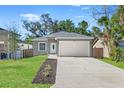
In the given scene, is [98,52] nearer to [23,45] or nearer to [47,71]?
[23,45]

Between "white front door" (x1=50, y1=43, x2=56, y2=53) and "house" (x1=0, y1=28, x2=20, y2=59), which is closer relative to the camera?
"white front door" (x1=50, y1=43, x2=56, y2=53)

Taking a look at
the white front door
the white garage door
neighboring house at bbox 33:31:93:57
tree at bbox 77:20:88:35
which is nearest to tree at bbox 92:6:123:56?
neighboring house at bbox 33:31:93:57

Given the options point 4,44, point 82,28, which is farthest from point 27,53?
point 82,28

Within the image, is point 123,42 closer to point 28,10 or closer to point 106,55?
point 106,55

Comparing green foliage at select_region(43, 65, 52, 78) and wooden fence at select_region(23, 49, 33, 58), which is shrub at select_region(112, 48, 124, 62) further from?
wooden fence at select_region(23, 49, 33, 58)

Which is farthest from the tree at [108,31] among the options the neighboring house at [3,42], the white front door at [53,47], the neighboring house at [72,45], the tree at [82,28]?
the neighboring house at [3,42]

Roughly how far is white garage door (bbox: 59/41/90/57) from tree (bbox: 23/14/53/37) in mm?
18110

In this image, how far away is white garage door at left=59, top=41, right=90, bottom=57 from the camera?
111 ft

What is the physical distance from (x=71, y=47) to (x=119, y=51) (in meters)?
6.90

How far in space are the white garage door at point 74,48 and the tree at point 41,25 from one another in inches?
713

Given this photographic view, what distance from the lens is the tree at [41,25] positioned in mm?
52031

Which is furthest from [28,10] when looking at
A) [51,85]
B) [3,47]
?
[51,85]

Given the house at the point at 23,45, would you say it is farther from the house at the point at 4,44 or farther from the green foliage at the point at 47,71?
the green foliage at the point at 47,71

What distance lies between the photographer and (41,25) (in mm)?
53219
